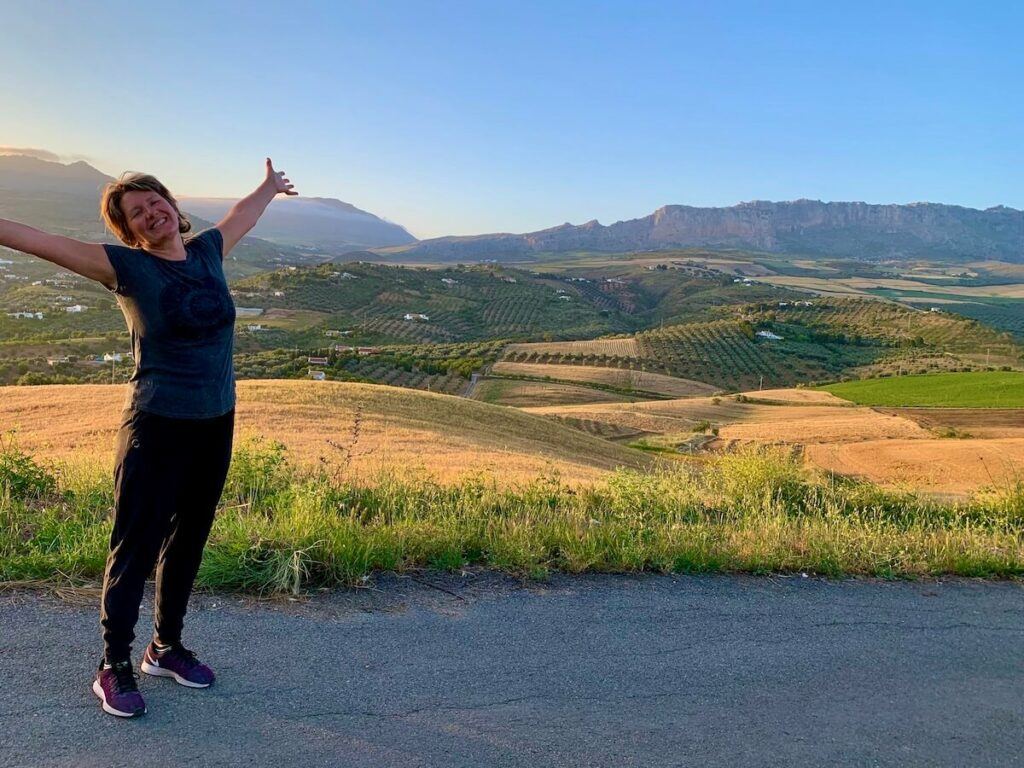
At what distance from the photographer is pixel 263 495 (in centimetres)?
673

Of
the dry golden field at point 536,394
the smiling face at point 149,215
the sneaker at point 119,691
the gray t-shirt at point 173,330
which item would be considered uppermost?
the smiling face at point 149,215

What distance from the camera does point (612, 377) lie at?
274 ft

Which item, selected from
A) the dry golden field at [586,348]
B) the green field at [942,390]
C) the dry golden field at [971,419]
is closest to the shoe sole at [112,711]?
the dry golden field at [971,419]

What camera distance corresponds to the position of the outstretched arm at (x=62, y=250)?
3143mm

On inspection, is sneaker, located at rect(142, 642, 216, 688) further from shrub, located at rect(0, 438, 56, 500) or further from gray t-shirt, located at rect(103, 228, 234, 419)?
shrub, located at rect(0, 438, 56, 500)

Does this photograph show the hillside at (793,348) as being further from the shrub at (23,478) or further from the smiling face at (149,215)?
the smiling face at (149,215)

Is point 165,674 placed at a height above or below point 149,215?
below

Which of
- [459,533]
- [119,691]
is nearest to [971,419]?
[459,533]

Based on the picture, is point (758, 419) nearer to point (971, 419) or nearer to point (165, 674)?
point (971, 419)

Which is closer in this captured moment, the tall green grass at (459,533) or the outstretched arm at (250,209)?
the outstretched arm at (250,209)

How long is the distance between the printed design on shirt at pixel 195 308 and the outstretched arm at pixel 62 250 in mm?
237

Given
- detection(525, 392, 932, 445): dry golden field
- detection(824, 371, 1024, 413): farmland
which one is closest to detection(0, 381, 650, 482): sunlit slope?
detection(525, 392, 932, 445): dry golden field

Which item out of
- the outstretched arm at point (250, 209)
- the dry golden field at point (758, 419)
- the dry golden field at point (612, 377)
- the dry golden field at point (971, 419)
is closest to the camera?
the outstretched arm at point (250, 209)

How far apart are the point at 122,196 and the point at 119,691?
2.24 meters
